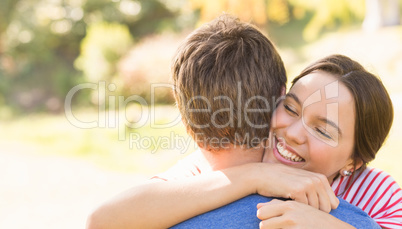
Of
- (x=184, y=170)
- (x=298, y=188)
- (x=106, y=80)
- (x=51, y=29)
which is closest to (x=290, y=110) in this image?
(x=298, y=188)

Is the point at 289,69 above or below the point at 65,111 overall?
above

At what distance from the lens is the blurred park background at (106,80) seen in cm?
722

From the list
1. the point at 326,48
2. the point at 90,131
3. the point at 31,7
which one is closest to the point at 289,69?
the point at 326,48

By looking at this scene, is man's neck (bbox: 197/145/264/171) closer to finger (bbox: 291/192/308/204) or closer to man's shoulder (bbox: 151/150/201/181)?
man's shoulder (bbox: 151/150/201/181)

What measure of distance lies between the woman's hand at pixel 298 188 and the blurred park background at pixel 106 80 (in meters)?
0.95

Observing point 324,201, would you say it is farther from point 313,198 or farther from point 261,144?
point 261,144

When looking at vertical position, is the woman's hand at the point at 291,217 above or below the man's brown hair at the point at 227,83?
below

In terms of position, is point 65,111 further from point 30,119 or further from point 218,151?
point 218,151

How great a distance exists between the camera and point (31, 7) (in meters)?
16.5

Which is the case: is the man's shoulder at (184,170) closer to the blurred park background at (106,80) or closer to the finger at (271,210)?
the finger at (271,210)

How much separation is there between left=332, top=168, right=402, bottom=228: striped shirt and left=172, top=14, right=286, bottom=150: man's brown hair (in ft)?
2.22

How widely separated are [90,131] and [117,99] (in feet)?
6.37

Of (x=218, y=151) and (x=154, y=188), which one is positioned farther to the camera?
(x=218, y=151)

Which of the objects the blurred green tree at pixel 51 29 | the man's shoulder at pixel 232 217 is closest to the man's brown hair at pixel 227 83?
the man's shoulder at pixel 232 217
